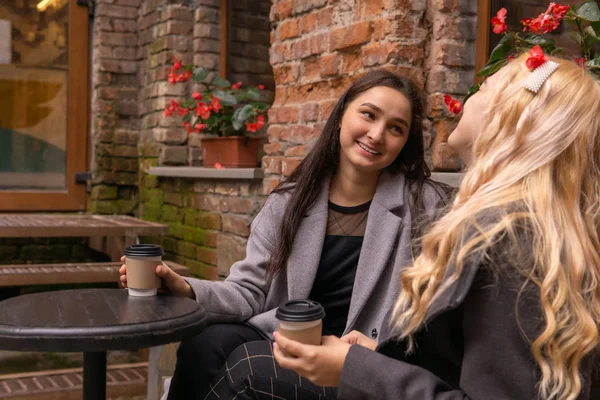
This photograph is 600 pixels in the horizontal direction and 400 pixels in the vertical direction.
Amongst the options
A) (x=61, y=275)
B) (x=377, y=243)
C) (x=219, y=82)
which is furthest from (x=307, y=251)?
(x=219, y=82)

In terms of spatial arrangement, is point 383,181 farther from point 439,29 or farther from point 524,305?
point 524,305

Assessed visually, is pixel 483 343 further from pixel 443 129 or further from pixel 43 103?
pixel 43 103

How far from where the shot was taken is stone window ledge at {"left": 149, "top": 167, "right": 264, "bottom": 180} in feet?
11.2

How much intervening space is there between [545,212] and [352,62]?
1619 mm

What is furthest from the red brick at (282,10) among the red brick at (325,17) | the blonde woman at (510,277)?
the blonde woman at (510,277)

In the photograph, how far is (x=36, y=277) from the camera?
3.40 metres

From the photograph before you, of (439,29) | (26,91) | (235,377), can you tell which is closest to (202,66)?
(26,91)

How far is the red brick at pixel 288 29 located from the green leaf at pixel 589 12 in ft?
4.31

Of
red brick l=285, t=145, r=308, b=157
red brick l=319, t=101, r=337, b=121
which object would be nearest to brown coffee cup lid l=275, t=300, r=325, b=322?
red brick l=319, t=101, r=337, b=121

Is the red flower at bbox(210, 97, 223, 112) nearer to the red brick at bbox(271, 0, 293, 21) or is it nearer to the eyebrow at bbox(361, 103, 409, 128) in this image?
the red brick at bbox(271, 0, 293, 21)

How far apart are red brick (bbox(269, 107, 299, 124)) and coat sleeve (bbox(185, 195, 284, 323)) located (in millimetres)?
884

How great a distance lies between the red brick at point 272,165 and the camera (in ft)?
10.1

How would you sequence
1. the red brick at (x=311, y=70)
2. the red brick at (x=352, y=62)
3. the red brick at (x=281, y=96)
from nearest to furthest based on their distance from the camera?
the red brick at (x=352, y=62) < the red brick at (x=311, y=70) < the red brick at (x=281, y=96)

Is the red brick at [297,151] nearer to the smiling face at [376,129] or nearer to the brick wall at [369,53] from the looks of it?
the brick wall at [369,53]
